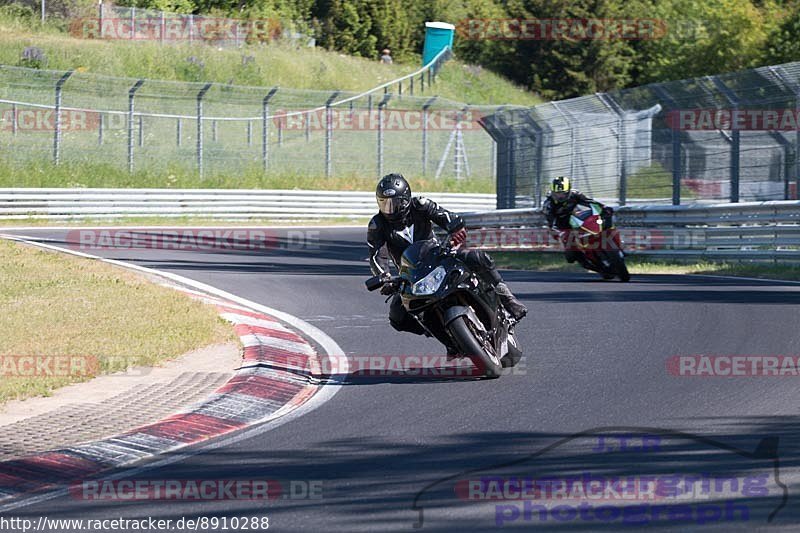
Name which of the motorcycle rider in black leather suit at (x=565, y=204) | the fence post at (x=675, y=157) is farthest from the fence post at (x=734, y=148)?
the motorcycle rider in black leather suit at (x=565, y=204)

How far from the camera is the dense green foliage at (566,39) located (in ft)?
179

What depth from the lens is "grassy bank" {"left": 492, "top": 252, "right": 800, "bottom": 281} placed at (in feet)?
54.6

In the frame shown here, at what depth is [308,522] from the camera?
207 inches

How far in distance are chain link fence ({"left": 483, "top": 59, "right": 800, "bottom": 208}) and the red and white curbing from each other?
981 cm

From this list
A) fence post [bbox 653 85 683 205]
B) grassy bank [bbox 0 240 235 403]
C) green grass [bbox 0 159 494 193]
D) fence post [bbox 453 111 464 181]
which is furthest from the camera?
fence post [bbox 453 111 464 181]

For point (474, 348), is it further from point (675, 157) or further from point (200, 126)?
point (200, 126)

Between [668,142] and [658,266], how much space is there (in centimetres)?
250

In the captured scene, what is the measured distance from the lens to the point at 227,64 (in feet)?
154

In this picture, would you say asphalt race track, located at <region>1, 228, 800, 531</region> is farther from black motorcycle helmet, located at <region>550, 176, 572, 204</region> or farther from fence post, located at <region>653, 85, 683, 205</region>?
fence post, located at <region>653, 85, 683, 205</region>

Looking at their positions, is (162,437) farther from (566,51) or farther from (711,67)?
(566,51)

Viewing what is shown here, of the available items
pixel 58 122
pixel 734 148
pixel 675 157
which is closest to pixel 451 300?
pixel 734 148

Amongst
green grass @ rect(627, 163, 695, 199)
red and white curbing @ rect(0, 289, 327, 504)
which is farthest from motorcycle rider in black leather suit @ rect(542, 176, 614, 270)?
red and white curbing @ rect(0, 289, 327, 504)

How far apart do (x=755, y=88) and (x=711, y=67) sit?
125 feet

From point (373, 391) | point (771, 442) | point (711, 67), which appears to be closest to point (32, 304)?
point (373, 391)
